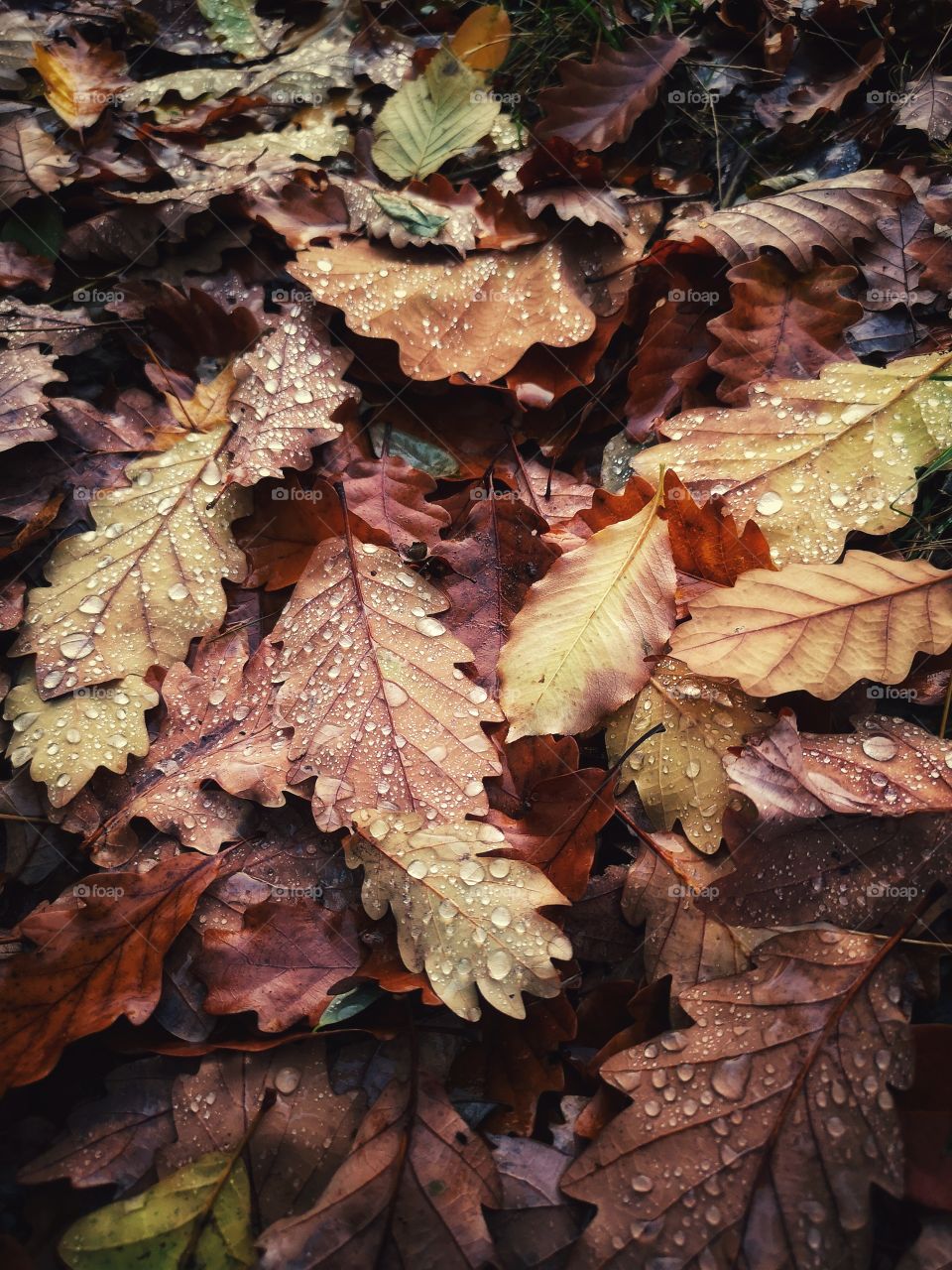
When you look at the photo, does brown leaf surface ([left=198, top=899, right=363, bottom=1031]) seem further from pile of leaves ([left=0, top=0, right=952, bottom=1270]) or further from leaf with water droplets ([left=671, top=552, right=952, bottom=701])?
leaf with water droplets ([left=671, top=552, right=952, bottom=701])

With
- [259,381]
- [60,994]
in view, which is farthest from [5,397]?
[60,994]

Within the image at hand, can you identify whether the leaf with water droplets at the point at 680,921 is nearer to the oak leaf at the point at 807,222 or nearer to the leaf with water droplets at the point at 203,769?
the leaf with water droplets at the point at 203,769

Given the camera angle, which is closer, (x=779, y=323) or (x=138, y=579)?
(x=138, y=579)

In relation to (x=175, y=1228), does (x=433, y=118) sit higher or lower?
higher

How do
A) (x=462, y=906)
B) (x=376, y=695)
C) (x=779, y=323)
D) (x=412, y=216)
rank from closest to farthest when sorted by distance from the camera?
(x=462, y=906) < (x=376, y=695) < (x=779, y=323) < (x=412, y=216)

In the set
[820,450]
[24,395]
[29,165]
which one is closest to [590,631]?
[820,450]

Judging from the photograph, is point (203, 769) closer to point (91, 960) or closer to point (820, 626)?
point (91, 960)
